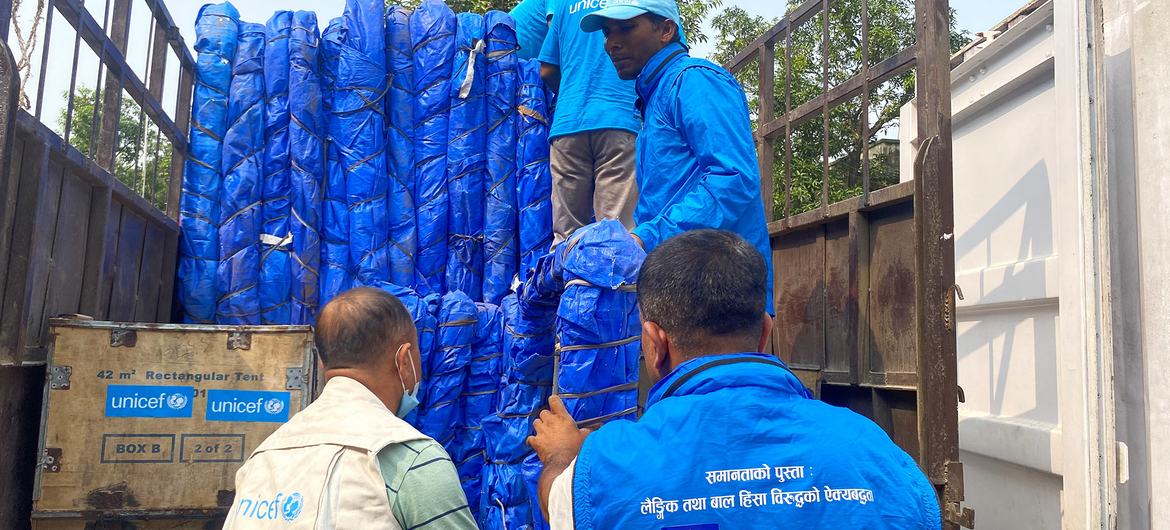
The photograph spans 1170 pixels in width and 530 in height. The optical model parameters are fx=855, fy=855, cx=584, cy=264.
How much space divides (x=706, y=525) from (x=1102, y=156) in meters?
1.52

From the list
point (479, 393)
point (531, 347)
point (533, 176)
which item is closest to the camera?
point (531, 347)

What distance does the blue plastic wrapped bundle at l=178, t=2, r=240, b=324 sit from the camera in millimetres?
3820

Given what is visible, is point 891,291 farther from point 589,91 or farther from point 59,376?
point 59,376

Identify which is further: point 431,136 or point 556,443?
point 431,136

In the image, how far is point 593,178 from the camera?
3838 mm

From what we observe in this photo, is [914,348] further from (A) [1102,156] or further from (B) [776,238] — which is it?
(B) [776,238]

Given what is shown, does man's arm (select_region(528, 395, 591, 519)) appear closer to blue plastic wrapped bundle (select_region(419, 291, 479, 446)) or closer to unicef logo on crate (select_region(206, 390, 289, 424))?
unicef logo on crate (select_region(206, 390, 289, 424))

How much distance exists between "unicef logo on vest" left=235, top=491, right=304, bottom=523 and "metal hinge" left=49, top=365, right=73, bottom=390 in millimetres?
1557

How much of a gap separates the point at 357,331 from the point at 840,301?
67.6 inches

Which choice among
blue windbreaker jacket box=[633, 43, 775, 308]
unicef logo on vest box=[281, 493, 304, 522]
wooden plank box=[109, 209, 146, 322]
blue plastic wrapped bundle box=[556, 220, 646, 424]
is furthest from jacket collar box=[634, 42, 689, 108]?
wooden plank box=[109, 209, 146, 322]

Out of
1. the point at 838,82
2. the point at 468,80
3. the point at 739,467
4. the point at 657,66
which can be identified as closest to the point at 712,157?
the point at 657,66

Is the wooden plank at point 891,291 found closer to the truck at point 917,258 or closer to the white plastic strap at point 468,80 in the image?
the truck at point 917,258

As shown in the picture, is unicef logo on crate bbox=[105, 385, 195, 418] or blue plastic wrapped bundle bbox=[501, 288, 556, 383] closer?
unicef logo on crate bbox=[105, 385, 195, 418]

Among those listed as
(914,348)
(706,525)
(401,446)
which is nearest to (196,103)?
(401,446)
